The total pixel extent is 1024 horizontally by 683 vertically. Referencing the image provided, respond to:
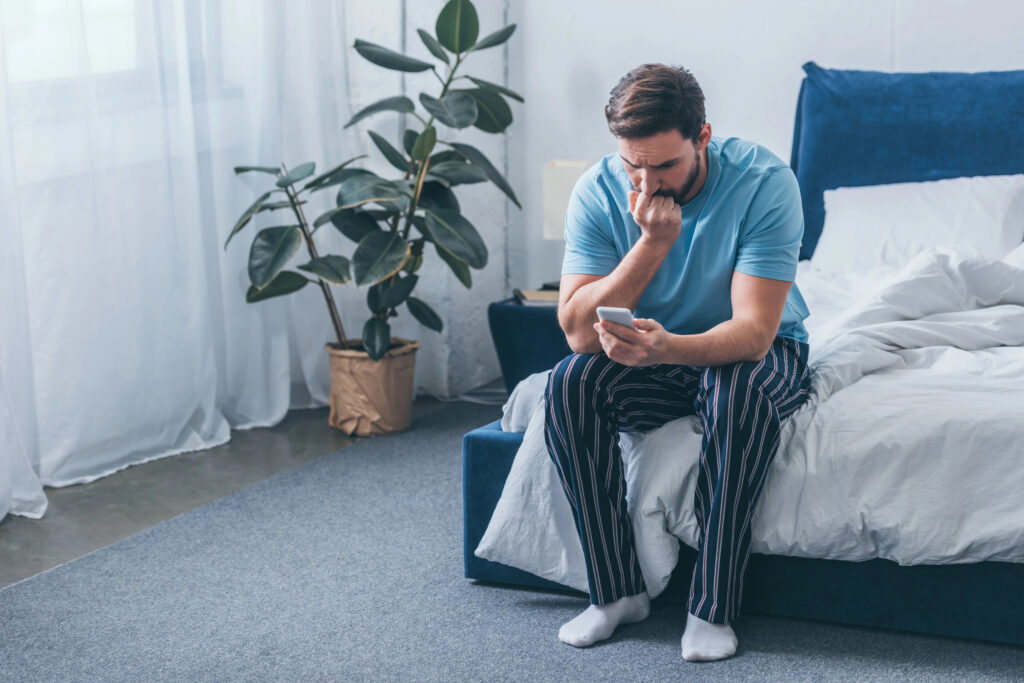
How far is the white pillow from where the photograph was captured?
2992mm

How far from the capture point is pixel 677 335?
1839mm

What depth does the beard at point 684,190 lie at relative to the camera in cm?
191

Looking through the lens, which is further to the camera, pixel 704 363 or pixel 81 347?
pixel 81 347

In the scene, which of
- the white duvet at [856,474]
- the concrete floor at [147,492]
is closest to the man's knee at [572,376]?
the white duvet at [856,474]

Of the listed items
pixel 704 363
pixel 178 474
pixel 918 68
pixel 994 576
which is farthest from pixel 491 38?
pixel 994 576

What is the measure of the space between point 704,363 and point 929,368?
2.12 ft

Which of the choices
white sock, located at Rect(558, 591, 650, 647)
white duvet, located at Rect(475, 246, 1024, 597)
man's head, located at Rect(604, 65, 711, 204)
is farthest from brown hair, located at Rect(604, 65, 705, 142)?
white sock, located at Rect(558, 591, 650, 647)

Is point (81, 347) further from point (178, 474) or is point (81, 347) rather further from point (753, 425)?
point (753, 425)

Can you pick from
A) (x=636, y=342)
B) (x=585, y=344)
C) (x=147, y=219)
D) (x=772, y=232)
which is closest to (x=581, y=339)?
(x=585, y=344)

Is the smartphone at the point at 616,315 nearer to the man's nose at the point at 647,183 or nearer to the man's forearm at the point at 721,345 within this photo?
the man's forearm at the point at 721,345

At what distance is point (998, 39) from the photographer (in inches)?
134

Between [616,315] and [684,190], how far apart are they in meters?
0.33

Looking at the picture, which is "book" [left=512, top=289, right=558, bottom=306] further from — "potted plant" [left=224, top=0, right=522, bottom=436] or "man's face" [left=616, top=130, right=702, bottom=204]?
"man's face" [left=616, top=130, right=702, bottom=204]

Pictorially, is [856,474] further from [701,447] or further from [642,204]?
[642,204]
